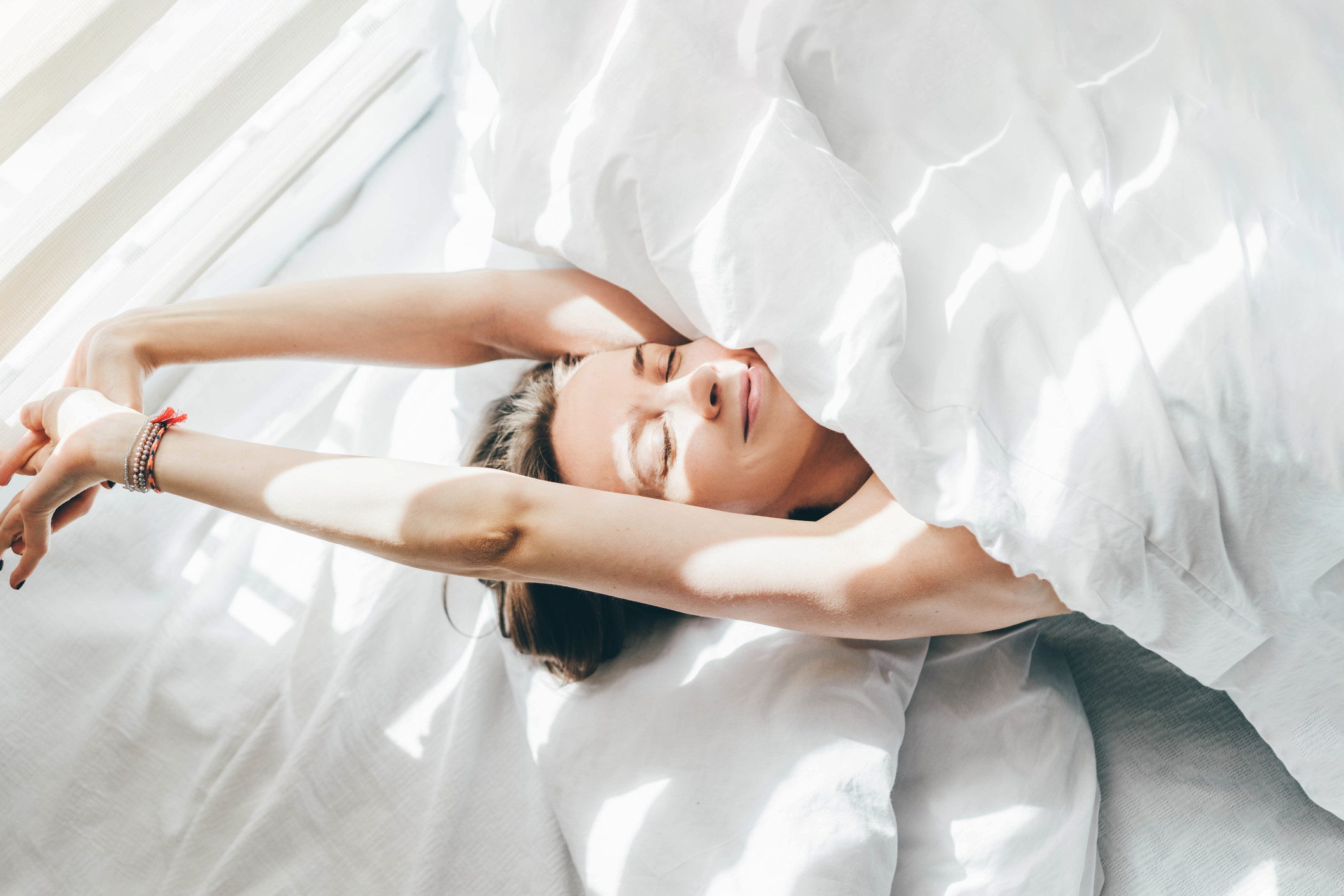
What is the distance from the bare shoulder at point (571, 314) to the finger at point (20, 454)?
585mm

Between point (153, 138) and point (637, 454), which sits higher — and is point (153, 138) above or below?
above

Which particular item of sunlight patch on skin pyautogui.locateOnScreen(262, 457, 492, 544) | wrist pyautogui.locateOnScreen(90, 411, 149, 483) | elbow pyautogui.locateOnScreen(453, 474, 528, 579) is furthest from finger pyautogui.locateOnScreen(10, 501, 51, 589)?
elbow pyautogui.locateOnScreen(453, 474, 528, 579)

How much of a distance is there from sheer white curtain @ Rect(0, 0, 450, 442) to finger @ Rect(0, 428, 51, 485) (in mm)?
49

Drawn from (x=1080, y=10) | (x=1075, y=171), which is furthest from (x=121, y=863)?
(x=1080, y=10)

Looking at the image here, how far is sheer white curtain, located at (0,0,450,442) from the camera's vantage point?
93 centimetres

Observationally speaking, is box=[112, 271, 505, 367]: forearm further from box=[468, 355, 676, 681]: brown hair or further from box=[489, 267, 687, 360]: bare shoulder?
box=[468, 355, 676, 681]: brown hair

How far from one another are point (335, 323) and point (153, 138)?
0.99 feet

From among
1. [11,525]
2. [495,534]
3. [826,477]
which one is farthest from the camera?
[826,477]

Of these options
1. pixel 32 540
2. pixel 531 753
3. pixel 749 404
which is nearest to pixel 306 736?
pixel 531 753

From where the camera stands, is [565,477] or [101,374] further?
[565,477]

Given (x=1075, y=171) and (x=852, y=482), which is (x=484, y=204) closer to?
(x=852, y=482)

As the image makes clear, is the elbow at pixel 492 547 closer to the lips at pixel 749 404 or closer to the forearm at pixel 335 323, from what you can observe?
the lips at pixel 749 404

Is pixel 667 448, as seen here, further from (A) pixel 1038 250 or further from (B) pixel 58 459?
(B) pixel 58 459

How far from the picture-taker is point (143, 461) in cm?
99
